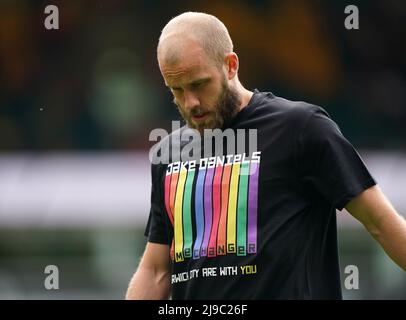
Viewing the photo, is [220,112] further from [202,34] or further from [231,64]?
[202,34]

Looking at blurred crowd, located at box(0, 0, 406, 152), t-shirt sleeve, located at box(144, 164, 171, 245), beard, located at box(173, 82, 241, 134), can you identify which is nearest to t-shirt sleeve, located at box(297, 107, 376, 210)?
beard, located at box(173, 82, 241, 134)

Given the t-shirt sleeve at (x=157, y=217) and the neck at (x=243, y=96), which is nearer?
the neck at (x=243, y=96)

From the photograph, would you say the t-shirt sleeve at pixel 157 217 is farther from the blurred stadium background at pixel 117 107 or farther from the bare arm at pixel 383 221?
the blurred stadium background at pixel 117 107

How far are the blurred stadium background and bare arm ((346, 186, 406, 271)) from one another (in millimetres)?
7103

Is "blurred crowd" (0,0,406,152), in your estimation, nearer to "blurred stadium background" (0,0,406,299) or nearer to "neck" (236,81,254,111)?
"blurred stadium background" (0,0,406,299)

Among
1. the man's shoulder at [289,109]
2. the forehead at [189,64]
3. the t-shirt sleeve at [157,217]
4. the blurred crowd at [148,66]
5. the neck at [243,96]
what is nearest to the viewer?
the man's shoulder at [289,109]

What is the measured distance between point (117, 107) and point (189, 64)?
383 inches

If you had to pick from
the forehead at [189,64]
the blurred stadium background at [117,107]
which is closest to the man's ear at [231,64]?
the forehead at [189,64]

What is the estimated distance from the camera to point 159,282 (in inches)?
185

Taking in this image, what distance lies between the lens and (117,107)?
13984 millimetres

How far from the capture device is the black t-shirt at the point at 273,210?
414 cm

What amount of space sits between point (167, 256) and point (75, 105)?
9.63 m

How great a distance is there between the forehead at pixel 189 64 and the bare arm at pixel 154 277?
0.80 meters
